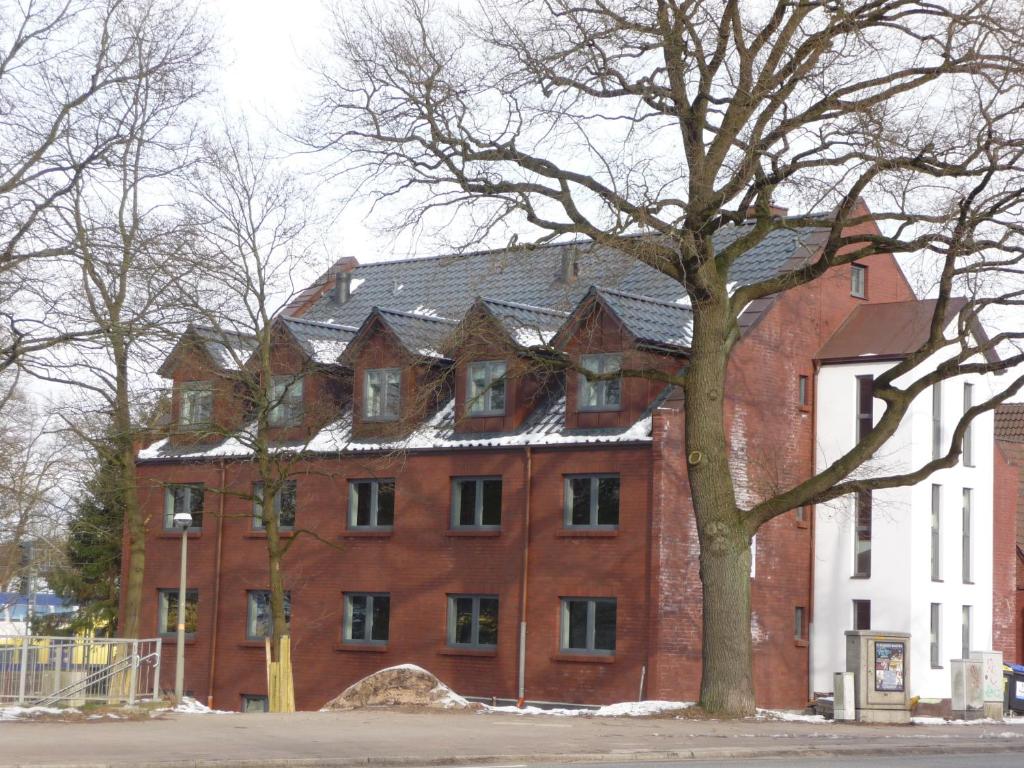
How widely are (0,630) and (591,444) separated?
74316 millimetres

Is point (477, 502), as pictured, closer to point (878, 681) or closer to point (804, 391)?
point (804, 391)

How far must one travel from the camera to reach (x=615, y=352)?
3472 centimetres

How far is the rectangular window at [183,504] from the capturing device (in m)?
42.2

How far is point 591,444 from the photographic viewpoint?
34875mm

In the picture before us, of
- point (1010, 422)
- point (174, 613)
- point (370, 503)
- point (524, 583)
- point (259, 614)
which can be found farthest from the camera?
point (1010, 422)

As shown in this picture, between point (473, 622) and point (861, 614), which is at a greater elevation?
point (861, 614)

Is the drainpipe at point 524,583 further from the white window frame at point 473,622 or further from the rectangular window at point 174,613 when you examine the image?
the rectangular window at point 174,613

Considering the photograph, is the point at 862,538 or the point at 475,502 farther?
the point at 862,538

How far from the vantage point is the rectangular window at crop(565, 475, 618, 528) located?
3487 cm

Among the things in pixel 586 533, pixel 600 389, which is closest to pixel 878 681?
pixel 586 533

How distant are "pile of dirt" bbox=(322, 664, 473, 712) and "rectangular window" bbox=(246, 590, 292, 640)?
7891 mm

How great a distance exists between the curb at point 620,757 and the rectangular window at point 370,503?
1884cm

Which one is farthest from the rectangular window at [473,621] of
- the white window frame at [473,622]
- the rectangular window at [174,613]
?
the rectangular window at [174,613]

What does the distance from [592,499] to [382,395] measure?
6666 mm
